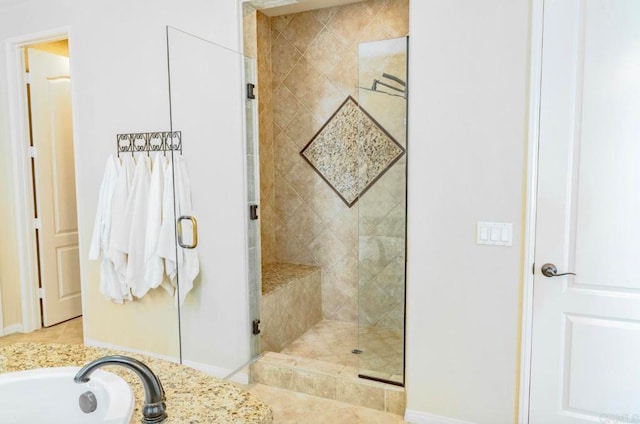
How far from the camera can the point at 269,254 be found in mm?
4047

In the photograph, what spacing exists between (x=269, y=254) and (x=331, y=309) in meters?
0.77

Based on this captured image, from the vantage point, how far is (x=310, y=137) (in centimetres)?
387

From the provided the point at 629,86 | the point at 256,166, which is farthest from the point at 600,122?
the point at 256,166

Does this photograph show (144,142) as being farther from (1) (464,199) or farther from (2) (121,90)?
(1) (464,199)

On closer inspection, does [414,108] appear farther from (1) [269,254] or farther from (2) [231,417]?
(1) [269,254]

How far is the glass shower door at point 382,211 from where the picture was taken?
2555mm

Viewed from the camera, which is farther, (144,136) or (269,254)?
(269,254)

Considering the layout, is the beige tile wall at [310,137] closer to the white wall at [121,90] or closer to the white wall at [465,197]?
the white wall at [121,90]

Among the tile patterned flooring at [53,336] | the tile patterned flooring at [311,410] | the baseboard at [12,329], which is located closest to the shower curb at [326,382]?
the tile patterned flooring at [311,410]

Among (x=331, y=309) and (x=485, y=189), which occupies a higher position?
(x=485, y=189)

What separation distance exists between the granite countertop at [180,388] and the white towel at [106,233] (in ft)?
5.45

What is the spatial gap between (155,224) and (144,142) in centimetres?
69

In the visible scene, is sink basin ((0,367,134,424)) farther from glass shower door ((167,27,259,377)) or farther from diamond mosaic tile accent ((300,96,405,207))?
diamond mosaic tile accent ((300,96,405,207))

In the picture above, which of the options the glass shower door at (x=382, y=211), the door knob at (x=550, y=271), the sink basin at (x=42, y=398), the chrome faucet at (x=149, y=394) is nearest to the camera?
the chrome faucet at (x=149, y=394)
